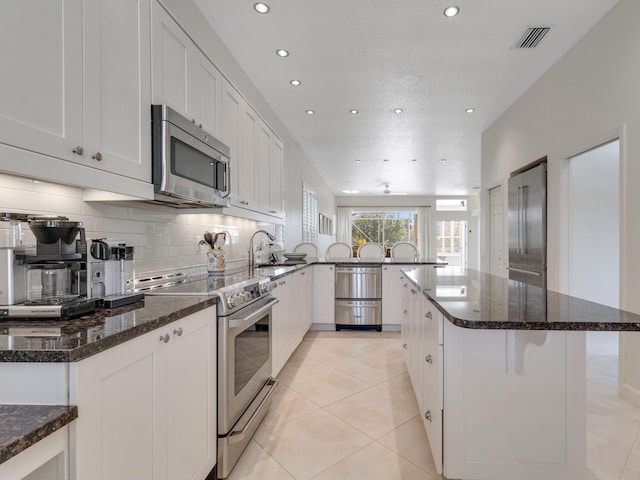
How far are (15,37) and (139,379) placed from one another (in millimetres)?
1058

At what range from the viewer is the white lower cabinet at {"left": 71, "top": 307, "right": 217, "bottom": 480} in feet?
2.96

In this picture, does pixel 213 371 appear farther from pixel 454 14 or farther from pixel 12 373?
pixel 454 14

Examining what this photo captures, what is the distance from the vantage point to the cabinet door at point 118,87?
124 cm

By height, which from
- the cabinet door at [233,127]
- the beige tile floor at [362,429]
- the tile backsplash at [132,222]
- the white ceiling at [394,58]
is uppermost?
the white ceiling at [394,58]

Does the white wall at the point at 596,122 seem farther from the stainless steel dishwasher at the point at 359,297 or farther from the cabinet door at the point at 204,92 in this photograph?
the cabinet door at the point at 204,92

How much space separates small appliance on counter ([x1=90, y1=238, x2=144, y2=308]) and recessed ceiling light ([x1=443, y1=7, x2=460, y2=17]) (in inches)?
102

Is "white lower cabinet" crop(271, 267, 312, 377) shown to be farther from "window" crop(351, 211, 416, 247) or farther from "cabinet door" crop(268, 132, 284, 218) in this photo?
"window" crop(351, 211, 416, 247)

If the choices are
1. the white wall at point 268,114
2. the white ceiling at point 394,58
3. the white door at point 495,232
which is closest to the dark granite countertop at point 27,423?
the white wall at point 268,114

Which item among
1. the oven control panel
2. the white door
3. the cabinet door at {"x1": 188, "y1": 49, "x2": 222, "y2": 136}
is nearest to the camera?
the oven control panel

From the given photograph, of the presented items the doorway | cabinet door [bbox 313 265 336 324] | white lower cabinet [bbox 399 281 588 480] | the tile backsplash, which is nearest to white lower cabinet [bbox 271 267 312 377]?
cabinet door [bbox 313 265 336 324]

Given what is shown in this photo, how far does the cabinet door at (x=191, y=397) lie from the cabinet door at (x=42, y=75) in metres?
0.73

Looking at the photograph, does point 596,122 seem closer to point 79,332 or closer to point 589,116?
point 589,116

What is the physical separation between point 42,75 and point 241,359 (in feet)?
4.85

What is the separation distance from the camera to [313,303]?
15.0ft
